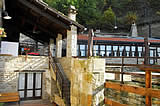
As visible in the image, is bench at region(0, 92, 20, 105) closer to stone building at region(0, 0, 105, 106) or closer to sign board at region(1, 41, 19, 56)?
stone building at region(0, 0, 105, 106)

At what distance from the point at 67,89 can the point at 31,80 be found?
9.48 feet

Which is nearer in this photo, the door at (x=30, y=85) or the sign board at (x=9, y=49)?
the sign board at (x=9, y=49)

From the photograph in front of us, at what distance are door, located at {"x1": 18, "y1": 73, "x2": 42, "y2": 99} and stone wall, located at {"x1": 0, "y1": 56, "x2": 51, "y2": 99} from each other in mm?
377

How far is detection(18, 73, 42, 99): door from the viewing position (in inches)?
346

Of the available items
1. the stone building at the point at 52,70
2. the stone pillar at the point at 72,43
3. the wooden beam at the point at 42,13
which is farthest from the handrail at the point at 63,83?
the wooden beam at the point at 42,13

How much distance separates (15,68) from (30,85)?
1.49m

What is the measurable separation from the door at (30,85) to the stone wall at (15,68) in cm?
38

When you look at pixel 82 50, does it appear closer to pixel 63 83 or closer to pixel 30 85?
pixel 30 85

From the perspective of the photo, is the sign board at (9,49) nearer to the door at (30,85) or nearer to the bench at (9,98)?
the door at (30,85)

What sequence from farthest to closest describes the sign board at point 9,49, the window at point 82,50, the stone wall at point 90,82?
the window at point 82,50 → the sign board at point 9,49 → the stone wall at point 90,82

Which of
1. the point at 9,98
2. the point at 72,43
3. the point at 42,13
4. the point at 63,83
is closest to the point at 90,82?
the point at 63,83

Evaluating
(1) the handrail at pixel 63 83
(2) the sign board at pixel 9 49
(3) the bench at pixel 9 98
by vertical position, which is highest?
(2) the sign board at pixel 9 49

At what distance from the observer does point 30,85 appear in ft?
29.9

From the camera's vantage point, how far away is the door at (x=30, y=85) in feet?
28.9
